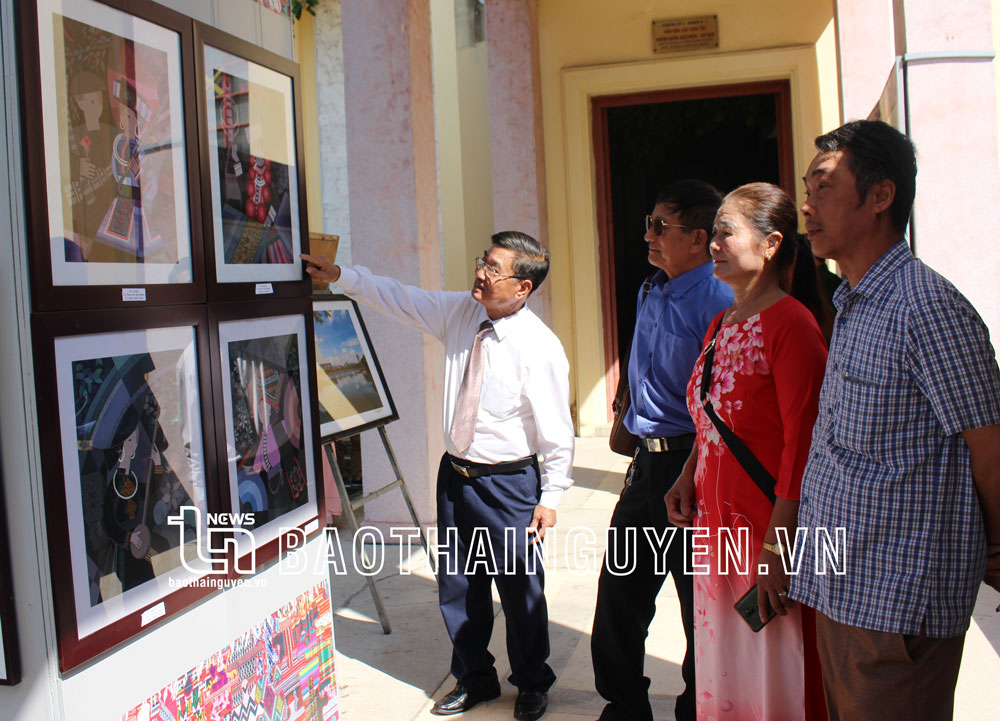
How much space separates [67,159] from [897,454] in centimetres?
178

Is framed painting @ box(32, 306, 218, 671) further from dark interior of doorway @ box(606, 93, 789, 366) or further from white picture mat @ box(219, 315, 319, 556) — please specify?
dark interior of doorway @ box(606, 93, 789, 366)

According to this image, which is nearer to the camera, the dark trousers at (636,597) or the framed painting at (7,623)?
the framed painting at (7,623)

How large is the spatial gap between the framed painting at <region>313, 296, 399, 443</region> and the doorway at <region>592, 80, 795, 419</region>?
4885 mm

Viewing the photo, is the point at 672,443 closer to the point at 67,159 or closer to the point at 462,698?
the point at 462,698

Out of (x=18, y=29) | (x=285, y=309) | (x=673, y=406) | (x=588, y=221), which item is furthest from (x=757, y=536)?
(x=588, y=221)

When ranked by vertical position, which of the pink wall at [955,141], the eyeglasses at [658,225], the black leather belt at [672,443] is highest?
the pink wall at [955,141]

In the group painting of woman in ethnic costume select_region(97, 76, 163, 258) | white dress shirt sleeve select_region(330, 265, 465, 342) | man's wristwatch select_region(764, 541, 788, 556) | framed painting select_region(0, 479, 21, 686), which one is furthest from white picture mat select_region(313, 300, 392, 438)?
man's wristwatch select_region(764, 541, 788, 556)

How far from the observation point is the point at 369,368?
4246mm

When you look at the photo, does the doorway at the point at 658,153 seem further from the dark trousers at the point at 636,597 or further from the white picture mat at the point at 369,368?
the dark trousers at the point at 636,597

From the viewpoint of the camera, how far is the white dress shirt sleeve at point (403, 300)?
10.6 ft

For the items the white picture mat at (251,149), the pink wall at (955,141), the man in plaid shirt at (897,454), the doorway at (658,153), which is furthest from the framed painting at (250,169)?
the doorway at (658,153)

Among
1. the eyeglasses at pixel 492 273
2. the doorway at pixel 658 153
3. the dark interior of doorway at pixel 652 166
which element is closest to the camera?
the eyeglasses at pixel 492 273

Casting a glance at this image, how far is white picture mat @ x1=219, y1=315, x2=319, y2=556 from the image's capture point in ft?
7.73

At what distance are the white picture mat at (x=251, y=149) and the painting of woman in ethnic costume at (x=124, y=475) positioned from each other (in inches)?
15.4
